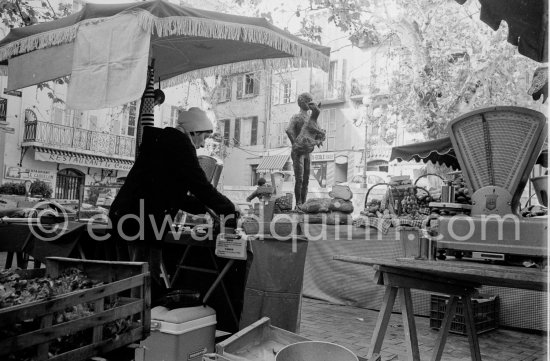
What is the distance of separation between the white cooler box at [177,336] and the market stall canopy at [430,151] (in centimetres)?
747

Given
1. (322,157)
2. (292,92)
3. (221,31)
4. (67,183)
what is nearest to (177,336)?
(221,31)

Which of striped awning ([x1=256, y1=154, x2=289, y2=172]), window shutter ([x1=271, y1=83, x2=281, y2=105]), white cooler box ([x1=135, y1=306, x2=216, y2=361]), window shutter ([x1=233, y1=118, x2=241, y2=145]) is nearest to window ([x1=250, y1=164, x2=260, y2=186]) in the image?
striped awning ([x1=256, y1=154, x2=289, y2=172])

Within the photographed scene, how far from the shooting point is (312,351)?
248 centimetres

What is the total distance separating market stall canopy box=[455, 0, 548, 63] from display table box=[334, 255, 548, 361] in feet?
5.53

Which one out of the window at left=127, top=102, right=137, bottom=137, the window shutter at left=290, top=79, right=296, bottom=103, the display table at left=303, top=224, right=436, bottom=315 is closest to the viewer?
the display table at left=303, top=224, right=436, bottom=315

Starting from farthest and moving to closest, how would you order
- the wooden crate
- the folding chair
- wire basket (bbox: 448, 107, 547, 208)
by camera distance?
the folding chair
wire basket (bbox: 448, 107, 547, 208)
the wooden crate

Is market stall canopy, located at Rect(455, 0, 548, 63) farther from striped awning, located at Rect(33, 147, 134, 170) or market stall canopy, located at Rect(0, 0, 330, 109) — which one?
striped awning, located at Rect(33, 147, 134, 170)

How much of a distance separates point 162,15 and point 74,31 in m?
0.91

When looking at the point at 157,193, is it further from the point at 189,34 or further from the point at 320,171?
the point at 320,171

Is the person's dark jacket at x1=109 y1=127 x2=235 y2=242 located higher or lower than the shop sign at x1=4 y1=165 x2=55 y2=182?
lower

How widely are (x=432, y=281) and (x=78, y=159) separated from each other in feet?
86.6

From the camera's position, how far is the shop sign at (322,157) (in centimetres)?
3438

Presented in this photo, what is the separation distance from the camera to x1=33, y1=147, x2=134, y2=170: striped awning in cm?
2471

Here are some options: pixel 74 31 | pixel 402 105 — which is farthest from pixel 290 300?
pixel 402 105
